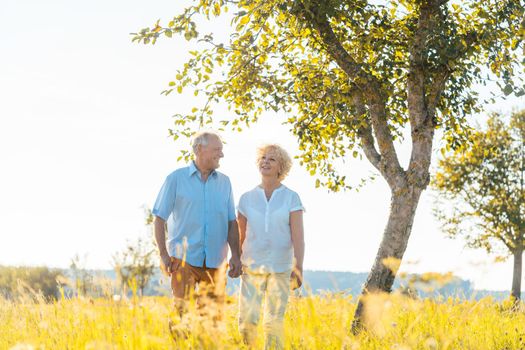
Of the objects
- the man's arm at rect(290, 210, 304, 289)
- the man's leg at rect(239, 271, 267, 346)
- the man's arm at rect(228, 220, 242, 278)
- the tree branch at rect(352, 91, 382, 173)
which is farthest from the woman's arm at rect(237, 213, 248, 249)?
the tree branch at rect(352, 91, 382, 173)

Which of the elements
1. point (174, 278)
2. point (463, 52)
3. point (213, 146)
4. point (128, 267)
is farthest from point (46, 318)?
point (463, 52)

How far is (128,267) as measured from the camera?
12.5 feet

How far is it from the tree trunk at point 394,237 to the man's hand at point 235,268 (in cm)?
377

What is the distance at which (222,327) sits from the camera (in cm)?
386

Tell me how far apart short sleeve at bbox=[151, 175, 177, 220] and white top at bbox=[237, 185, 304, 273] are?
84 centimetres

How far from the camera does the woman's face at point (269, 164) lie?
638 centimetres

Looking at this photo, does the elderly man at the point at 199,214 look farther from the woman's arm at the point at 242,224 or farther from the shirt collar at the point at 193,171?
the woman's arm at the point at 242,224

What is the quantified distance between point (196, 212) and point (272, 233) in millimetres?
878

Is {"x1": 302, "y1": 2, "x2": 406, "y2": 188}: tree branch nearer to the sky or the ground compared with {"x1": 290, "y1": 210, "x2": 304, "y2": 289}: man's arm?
nearer to the sky

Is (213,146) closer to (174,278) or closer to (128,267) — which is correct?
(174,278)

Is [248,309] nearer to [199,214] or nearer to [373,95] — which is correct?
[199,214]

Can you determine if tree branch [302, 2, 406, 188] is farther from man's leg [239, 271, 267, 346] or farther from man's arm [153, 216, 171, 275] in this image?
man's arm [153, 216, 171, 275]

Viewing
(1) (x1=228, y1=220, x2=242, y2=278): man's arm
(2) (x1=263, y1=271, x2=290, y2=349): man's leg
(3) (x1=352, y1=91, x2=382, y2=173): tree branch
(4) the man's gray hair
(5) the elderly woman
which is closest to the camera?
(2) (x1=263, y1=271, x2=290, y2=349): man's leg

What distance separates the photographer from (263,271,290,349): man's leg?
5.78m
